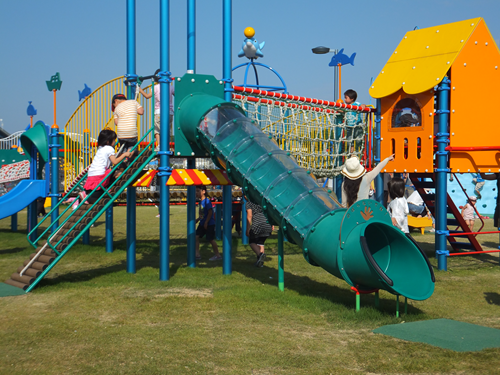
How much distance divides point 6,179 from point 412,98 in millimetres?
11321

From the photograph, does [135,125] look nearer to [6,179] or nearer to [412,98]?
[412,98]

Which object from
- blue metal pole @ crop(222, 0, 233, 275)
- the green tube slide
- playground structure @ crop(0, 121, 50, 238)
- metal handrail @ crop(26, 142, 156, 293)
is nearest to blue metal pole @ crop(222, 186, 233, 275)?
blue metal pole @ crop(222, 0, 233, 275)

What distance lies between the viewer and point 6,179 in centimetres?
1533

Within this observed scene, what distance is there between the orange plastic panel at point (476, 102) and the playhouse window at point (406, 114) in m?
0.67

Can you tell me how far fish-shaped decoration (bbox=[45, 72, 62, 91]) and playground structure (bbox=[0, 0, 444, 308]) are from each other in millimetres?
3260

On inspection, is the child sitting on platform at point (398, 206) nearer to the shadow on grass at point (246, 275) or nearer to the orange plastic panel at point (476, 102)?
the orange plastic panel at point (476, 102)

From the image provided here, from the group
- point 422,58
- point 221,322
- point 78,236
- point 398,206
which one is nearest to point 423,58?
point 422,58

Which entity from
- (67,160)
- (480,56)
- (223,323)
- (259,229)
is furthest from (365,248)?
(67,160)

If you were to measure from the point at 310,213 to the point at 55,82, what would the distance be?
8.06 metres

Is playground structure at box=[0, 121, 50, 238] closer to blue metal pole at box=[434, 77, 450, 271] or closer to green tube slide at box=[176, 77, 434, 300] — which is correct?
green tube slide at box=[176, 77, 434, 300]

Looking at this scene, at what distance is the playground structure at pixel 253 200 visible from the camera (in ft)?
21.0

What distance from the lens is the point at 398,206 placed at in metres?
9.88

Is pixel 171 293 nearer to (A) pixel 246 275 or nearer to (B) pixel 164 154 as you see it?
(A) pixel 246 275

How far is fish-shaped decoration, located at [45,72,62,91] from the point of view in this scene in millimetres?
12352
